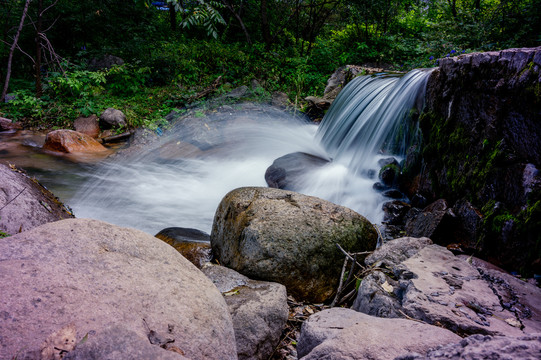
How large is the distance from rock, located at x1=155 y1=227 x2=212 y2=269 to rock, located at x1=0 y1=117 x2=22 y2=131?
726 cm

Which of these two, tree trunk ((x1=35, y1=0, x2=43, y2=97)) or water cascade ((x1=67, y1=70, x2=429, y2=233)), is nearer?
water cascade ((x1=67, y1=70, x2=429, y2=233))

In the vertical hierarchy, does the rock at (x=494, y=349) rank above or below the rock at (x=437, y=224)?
above

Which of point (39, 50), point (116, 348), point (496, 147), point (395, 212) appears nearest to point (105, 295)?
point (116, 348)

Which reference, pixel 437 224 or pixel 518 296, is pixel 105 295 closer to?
pixel 518 296

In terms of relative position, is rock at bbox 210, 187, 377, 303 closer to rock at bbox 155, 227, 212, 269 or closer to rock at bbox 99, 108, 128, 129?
rock at bbox 155, 227, 212, 269

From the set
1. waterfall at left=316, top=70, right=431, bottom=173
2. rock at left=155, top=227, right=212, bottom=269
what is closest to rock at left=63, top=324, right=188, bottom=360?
rock at left=155, top=227, right=212, bottom=269

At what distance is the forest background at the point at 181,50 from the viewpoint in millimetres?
9141

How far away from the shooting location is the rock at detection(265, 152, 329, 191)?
542 cm

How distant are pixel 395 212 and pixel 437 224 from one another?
1.01 m

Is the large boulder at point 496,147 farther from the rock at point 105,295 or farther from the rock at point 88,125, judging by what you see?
the rock at point 88,125

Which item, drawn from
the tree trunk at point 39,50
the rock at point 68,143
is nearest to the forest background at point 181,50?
the tree trunk at point 39,50

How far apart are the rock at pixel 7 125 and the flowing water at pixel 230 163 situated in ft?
6.09

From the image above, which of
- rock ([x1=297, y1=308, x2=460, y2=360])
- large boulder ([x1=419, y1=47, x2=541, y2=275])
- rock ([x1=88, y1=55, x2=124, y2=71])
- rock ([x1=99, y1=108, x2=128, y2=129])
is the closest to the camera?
rock ([x1=297, y1=308, x2=460, y2=360])

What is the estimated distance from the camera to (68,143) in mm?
7562
